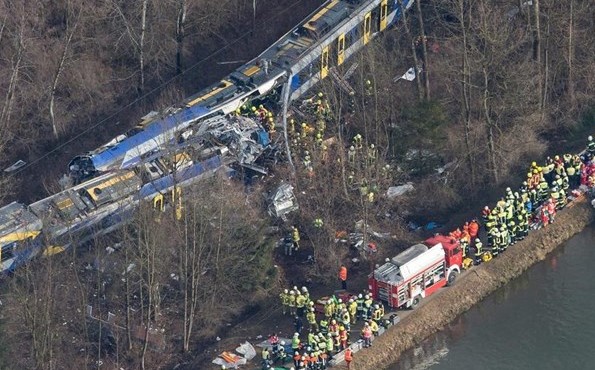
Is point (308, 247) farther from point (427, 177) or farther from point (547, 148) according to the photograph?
point (547, 148)

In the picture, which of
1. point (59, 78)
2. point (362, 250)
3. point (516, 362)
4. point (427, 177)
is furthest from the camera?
point (59, 78)

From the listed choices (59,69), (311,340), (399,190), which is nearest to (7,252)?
(59,69)

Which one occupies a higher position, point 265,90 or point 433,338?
point 265,90

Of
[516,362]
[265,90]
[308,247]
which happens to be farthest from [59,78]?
[516,362]

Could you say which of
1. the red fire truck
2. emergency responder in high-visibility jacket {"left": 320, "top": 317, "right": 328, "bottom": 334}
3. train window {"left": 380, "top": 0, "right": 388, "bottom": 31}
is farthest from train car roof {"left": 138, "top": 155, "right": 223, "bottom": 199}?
train window {"left": 380, "top": 0, "right": 388, "bottom": 31}

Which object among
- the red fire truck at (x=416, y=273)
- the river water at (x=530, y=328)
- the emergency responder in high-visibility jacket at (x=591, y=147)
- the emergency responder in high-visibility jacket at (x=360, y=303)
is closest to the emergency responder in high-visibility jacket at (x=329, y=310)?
the emergency responder in high-visibility jacket at (x=360, y=303)

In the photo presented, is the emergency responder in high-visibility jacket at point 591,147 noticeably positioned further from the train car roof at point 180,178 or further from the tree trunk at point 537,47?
the train car roof at point 180,178
